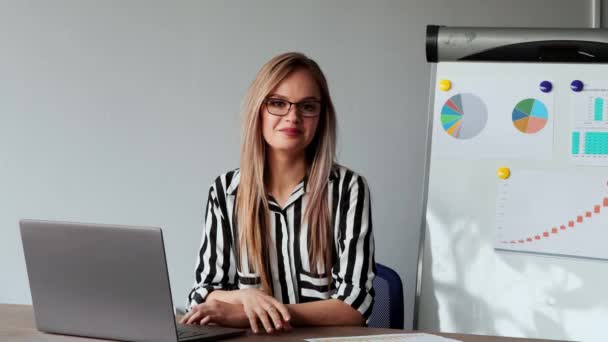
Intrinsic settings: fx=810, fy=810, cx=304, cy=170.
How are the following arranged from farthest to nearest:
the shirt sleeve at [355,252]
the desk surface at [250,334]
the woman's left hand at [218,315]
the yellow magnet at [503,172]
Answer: the yellow magnet at [503,172], the shirt sleeve at [355,252], the woman's left hand at [218,315], the desk surface at [250,334]

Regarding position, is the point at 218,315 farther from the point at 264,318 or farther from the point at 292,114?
the point at 292,114

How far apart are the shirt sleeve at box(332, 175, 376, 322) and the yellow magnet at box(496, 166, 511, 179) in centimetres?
53

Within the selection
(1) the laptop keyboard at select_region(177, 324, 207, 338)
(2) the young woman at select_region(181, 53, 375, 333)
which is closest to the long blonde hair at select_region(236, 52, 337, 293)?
(2) the young woman at select_region(181, 53, 375, 333)

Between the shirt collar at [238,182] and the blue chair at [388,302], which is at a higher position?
the shirt collar at [238,182]

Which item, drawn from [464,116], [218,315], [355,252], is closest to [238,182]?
[355,252]

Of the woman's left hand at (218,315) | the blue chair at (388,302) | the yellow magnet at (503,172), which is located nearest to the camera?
the woman's left hand at (218,315)

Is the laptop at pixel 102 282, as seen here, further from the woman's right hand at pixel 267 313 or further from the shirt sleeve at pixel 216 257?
the shirt sleeve at pixel 216 257

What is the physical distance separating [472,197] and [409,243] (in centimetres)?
57

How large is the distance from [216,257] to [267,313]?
389mm

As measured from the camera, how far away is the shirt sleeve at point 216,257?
196cm

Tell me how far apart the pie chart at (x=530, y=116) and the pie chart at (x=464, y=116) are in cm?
9

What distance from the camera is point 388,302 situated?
7.34 ft

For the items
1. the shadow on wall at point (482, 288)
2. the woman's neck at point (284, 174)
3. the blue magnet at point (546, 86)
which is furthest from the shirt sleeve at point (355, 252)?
the blue magnet at point (546, 86)

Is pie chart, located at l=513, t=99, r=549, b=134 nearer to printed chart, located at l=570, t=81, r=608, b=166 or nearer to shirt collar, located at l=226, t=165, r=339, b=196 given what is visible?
printed chart, located at l=570, t=81, r=608, b=166
